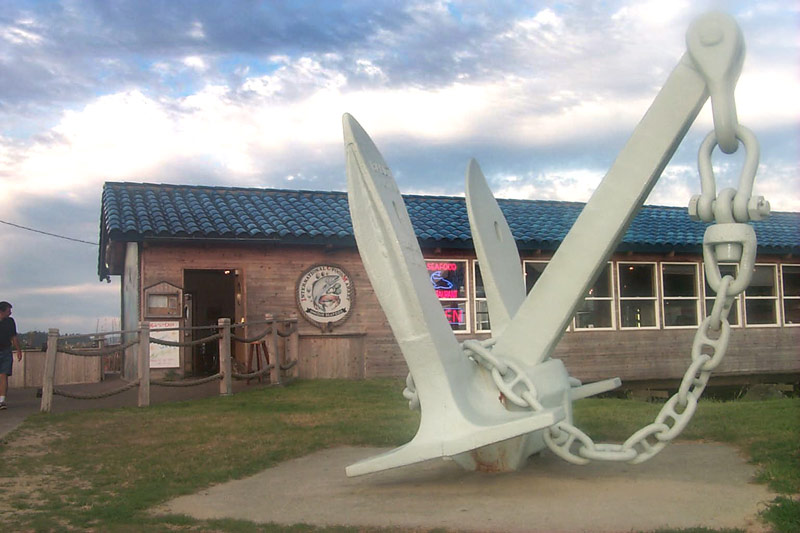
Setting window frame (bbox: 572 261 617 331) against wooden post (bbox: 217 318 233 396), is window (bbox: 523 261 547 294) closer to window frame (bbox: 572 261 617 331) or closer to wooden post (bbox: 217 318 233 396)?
window frame (bbox: 572 261 617 331)

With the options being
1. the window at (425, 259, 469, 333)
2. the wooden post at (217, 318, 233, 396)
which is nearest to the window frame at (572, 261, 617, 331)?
the window at (425, 259, 469, 333)

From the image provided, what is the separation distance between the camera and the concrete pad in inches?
204

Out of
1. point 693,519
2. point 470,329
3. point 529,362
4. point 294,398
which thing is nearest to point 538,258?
point 470,329

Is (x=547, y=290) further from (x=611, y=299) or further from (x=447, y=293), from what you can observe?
(x=611, y=299)

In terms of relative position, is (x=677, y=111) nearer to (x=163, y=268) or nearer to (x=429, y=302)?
(x=429, y=302)

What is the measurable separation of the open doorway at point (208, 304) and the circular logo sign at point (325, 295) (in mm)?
4257

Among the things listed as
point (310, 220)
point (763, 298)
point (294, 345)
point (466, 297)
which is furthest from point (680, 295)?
point (294, 345)

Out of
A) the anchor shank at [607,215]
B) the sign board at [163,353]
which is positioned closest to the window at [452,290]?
the sign board at [163,353]

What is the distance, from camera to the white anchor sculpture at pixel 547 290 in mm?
5242

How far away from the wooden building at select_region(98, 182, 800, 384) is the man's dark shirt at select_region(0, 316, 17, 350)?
286cm

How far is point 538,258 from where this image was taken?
1720 cm

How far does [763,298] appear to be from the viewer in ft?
60.9

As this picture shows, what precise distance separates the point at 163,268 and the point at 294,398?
4.30 metres

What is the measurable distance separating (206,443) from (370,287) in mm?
7763
